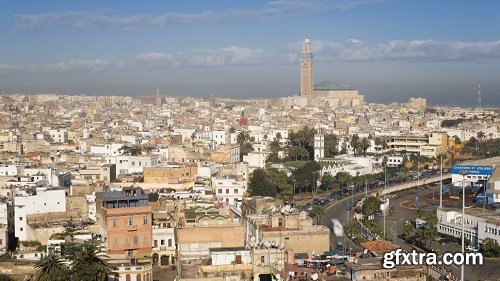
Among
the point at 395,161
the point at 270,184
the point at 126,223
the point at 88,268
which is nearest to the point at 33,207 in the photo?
the point at 126,223

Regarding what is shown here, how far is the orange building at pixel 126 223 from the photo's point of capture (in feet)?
59.2

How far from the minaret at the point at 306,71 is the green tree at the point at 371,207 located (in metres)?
81.6

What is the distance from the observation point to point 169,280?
56.4ft

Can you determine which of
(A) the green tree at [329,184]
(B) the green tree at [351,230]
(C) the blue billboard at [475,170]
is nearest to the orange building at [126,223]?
(B) the green tree at [351,230]

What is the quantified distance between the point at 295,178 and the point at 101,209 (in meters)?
15.5

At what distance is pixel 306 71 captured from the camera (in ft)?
367

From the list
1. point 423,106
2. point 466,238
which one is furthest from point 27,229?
point 423,106

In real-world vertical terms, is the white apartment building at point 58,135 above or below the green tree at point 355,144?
above

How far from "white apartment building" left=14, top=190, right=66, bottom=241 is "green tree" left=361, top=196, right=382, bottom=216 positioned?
1058cm

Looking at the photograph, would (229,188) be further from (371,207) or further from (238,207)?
(371,207)

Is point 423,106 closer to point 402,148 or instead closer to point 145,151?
point 402,148

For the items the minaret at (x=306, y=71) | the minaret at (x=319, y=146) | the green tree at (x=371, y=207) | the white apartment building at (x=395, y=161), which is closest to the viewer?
the green tree at (x=371, y=207)

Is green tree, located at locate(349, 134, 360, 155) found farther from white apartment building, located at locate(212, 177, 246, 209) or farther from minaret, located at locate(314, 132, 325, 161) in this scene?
white apartment building, located at locate(212, 177, 246, 209)

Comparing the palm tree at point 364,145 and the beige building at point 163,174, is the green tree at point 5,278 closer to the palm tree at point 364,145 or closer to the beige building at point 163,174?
the beige building at point 163,174
